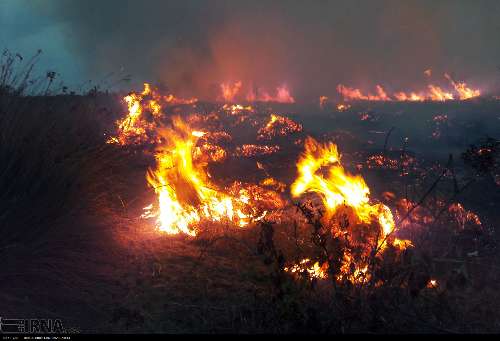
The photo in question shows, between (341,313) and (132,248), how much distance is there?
2425 mm

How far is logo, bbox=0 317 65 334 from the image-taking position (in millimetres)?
2920

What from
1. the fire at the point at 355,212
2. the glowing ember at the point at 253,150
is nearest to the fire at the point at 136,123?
the glowing ember at the point at 253,150

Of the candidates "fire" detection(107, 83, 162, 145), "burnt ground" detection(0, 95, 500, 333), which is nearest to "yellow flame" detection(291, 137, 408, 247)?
"burnt ground" detection(0, 95, 500, 333)

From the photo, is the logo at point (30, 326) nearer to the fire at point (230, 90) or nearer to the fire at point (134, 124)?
the fire at point (134, 124)

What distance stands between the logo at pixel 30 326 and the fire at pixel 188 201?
84.5 inches

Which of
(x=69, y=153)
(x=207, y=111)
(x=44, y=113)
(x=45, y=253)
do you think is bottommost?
(x=45, y=253)

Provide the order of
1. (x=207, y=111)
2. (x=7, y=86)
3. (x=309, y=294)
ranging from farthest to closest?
(x=207, y=111)
(x=7, y=86)
(x=309, y=294)

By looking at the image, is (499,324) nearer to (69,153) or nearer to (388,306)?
(388,306)

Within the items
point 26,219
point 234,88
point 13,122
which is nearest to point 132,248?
point 26,219

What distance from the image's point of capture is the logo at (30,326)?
292cm

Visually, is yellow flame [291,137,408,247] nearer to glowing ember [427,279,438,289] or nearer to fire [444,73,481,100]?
glowing ember [427,279,438,289]

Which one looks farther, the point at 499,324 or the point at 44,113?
the point at 44,113

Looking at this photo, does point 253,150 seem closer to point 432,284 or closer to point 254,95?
point 432,284

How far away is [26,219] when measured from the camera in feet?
11.9
